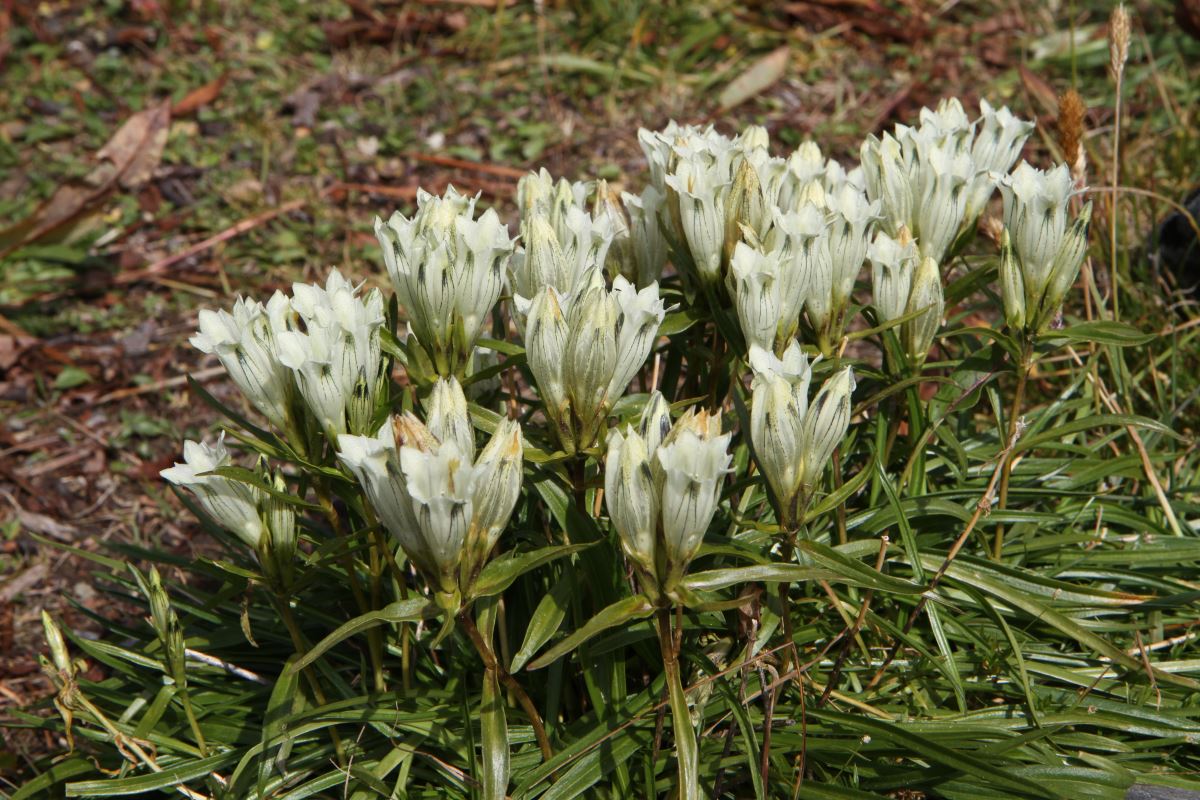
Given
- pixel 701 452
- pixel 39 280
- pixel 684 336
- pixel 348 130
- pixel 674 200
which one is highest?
pixel 674 200

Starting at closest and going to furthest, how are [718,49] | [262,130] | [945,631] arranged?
[945,631] < [262,130] < [718,49]

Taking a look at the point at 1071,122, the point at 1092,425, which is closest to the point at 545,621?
the point at 1092,425

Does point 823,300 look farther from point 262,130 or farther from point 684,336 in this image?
point 262,130

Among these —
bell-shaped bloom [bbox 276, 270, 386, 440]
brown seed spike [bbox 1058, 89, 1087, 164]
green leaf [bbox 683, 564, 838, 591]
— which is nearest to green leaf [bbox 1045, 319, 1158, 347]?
brown seed spike [bbox 1058, 89, 1087, 164]

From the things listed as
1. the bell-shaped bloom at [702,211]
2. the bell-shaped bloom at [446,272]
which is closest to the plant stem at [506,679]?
the bell-shaped bloom at [446,272]

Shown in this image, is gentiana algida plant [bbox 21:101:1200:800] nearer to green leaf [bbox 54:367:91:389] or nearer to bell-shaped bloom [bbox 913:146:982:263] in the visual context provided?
bell-shaped bloom [bbox 913:146:982:263]

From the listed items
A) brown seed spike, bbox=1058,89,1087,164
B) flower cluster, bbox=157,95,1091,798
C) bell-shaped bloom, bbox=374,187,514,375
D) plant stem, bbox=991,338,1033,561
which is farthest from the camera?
brown seed spike, bbox=1058,89,1087,164

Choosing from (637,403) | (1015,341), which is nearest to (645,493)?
(637,403)
